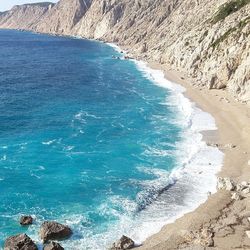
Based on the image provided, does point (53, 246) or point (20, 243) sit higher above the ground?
point (53, 246)

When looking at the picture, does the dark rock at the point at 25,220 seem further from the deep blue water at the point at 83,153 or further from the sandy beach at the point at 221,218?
the sandy beach at the point at 221,218

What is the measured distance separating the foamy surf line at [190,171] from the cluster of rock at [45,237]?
725 cm

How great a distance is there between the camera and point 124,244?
143 ft

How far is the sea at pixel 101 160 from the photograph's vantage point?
50.3 metres

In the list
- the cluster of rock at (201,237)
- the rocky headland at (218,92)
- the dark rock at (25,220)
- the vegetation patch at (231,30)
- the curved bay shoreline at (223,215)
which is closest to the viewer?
the cluster of rock at (201,237)

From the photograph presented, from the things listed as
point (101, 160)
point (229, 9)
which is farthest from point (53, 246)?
point (229, 9)

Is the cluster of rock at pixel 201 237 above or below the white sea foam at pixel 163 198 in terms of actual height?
above

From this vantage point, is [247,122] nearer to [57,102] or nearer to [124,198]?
[124,198]

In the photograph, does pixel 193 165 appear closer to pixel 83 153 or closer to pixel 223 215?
pixel 223 215

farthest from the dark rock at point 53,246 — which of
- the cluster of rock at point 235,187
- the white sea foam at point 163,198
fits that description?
the cluster of rock at point 235,187

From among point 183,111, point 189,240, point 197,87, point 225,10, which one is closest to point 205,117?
point 183,111

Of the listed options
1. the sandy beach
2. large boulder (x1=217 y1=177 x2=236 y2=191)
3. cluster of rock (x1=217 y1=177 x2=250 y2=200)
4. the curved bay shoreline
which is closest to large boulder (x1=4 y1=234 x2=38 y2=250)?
the curved bay shoreline

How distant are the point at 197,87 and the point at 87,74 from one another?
42.2 metres

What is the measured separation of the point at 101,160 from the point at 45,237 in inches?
911
